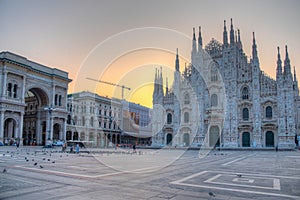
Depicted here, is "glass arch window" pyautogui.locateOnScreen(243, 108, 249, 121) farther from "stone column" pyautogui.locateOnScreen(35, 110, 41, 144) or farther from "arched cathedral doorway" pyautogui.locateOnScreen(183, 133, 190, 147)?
"stone column" pyautogui.locateOnScreen(35, 110, 41, 144)

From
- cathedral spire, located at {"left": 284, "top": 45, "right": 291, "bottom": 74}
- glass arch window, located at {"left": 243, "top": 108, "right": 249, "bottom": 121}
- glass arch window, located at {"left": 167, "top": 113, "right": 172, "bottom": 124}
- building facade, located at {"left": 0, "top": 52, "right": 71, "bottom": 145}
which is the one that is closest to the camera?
cathedral spire, located at {"left": 284, "top": 45, "right": 291, "bottom": 74}

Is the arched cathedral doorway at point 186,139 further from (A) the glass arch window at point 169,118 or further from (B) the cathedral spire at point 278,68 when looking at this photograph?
(B) the cathedral spire at point 278,68

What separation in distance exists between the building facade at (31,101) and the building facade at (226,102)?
23081mm

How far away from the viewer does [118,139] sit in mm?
89625

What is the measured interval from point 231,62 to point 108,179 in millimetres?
47294

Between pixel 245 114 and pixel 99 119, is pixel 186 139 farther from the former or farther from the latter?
pixel 99 119

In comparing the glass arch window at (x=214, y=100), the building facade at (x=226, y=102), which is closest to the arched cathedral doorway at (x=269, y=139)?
the building facade at (x=226, y=102)

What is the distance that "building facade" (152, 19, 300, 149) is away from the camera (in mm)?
46312

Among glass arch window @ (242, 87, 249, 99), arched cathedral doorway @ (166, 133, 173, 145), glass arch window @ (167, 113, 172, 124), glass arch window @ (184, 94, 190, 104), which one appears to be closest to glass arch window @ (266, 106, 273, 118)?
glass arch window @ (242, 87, 249, 99)

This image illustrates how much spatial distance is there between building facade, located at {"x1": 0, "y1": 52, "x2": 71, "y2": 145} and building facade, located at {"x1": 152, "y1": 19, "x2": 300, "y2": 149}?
23081 mm

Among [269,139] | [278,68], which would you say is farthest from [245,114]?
[278,68]

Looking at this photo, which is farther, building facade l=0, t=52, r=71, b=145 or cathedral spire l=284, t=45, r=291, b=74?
building facade l=0, t=52, r=71, b=145

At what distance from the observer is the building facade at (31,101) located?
50281 mm

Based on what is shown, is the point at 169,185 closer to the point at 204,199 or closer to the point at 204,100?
the point at 204,199
